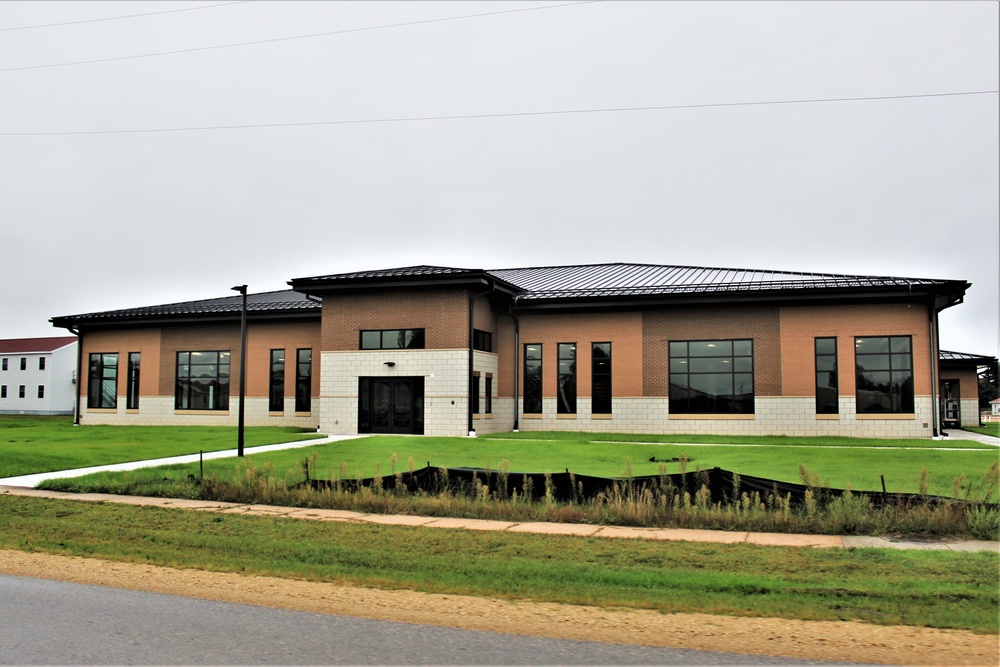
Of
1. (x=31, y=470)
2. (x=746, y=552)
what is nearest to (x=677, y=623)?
(x=746, y=552)

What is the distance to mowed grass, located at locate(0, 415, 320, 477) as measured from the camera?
815 inches

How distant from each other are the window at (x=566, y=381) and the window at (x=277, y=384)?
13141 mm

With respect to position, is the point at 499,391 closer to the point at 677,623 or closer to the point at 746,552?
the point at 746,552

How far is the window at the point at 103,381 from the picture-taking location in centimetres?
4144

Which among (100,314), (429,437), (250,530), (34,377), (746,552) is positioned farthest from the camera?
(34,377)

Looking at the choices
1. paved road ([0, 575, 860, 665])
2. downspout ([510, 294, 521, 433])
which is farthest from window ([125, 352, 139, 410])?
paved road ([0, 575, 860, 665])

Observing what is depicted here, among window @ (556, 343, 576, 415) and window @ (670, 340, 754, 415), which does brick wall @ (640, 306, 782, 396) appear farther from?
window @ (556, 343, 576, 415)

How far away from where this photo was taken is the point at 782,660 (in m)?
5.93

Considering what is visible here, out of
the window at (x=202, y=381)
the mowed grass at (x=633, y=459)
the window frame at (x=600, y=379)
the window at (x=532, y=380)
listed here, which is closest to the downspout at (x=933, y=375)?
the mowed grass at (x=633, y=459)

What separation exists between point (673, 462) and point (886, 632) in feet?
46.1

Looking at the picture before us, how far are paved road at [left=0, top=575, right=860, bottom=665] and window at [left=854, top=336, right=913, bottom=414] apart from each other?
26.9 m

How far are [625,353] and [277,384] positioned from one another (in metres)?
16.3

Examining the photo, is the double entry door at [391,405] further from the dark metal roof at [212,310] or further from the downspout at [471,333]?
the dark metal roof at [212,310]

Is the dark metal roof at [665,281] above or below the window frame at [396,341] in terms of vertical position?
above
